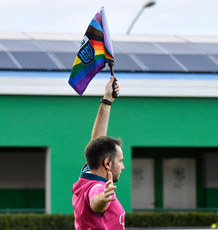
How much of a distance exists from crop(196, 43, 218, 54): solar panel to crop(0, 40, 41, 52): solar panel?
4.56 metres

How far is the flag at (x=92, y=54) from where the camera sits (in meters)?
4.90

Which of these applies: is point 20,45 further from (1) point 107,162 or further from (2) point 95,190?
(2) point 95,190

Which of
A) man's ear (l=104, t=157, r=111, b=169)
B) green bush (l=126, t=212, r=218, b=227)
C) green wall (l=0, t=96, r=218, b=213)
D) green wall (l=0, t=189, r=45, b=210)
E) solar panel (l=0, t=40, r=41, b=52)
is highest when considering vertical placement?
solar panel (l=0, t=40, r=41, b=52)

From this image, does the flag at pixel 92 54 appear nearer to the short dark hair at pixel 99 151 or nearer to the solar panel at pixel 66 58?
the short dark hair at pixel 99 151

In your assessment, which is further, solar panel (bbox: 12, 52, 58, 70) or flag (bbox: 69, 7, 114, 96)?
solar panel (bbox: 12, 52, 58, 70)

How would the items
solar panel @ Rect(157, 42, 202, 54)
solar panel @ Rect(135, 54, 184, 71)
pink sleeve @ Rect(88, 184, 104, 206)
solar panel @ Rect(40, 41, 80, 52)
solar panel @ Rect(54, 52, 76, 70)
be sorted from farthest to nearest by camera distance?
solar panel @ Rect(157, 42, 202, 54)
solar panel @ Rect(40, 41, 80, 52)
solar panel @ Rect(135, 54, 184, 71)
solar panel @ Rect(54, 52, 76, 70)
pink sleeve @ Rect(88, 184, 104, 206)

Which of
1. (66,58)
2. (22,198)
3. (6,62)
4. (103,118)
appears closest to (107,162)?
(103,118)

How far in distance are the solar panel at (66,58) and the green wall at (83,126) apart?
0.86m

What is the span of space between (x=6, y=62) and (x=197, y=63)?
4.76m

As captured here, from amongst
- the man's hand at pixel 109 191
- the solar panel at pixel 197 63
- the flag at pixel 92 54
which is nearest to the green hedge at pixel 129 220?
the solar panel at pixel 197 63

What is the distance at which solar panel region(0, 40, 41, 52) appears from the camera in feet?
55.5

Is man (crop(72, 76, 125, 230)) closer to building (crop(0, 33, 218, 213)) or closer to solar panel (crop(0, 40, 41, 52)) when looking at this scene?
building (crop(0, 33, 218, 213))

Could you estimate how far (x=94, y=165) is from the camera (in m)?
3.74

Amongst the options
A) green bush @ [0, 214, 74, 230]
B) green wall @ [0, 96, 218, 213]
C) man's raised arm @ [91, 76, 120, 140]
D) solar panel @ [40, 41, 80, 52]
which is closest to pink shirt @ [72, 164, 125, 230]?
man's raised arm @ [91, 76, 120, 140]
